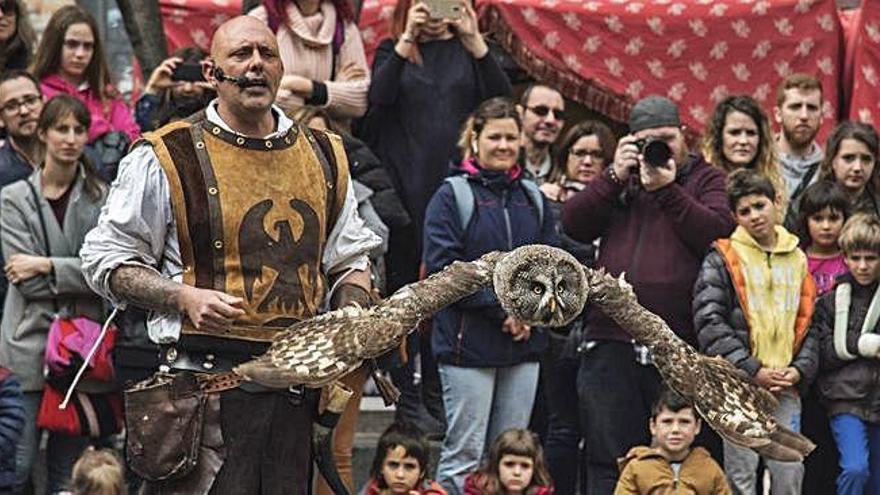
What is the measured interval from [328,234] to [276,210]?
0.30 meters

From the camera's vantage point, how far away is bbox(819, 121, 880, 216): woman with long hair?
9.19 meters

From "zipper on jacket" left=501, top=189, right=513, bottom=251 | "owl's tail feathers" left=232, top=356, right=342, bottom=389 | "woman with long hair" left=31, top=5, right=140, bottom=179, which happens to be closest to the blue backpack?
"zipper on jacket" left=501, top=189, right=513, bottom=251

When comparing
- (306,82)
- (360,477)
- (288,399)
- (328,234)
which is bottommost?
(360,477)

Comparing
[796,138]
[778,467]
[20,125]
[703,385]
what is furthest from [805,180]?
[20,125]

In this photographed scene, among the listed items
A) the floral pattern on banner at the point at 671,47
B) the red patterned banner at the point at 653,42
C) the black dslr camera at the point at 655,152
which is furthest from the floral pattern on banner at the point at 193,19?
the black dslr camera at the point at 655,152

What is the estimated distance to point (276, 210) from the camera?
6.31 m

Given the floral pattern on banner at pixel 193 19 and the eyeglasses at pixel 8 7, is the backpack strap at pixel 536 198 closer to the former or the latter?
the floral pattern on banner at pixel 193 19

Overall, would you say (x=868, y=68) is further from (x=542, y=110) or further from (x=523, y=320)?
(x=523, y=320)

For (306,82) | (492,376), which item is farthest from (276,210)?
(306,82)

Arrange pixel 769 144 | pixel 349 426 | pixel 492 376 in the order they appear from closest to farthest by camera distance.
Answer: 1. pixel 349 426
2. pixel 492 376
3. pixel 769 144

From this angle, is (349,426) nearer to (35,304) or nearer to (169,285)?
(35,304)

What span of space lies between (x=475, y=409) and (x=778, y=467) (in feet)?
4.17

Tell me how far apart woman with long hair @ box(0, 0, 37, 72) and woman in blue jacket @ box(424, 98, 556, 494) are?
2.45 metres

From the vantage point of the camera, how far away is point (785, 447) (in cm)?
637
